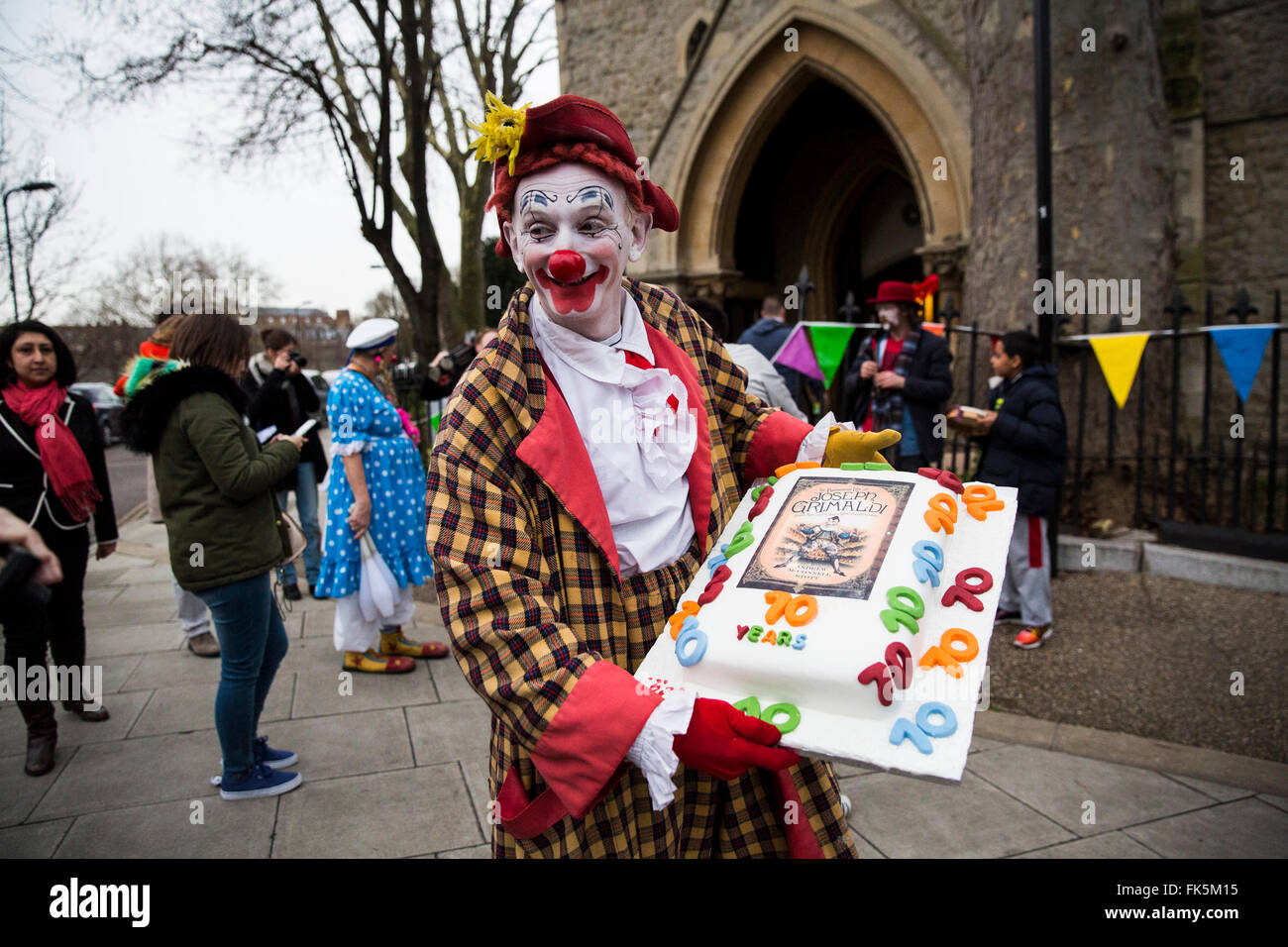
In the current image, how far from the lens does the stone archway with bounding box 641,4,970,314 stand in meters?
9.18

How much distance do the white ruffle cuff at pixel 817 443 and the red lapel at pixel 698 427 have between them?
11.0 inches

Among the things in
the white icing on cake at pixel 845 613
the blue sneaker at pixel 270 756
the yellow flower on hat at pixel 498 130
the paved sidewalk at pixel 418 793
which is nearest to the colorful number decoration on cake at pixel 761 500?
the white icing on cake at pixel 845 613

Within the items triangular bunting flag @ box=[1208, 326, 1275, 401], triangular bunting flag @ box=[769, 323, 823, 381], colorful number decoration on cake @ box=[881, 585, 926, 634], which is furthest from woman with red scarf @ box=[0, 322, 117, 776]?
triangular bunting flag @ box=[1208, 326, 1275, 401]

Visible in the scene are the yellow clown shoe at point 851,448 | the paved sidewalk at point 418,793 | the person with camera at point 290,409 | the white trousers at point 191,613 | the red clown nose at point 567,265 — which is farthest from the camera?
the person with camera at point 290,409

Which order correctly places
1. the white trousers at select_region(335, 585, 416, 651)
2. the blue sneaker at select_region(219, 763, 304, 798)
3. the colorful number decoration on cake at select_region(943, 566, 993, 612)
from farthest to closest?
the white trousers at select_region(335, 585, 416, 651), the blue sneaker at select_region(219, 763, 304, 798), the colorful number decoration on cake at select_region(943, 566, 993, 612)

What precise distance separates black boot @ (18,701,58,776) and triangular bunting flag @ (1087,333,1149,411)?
6.17 metres

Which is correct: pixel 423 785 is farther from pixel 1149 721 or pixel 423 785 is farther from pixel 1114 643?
pixel 1114 643

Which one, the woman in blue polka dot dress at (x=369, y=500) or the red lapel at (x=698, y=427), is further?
the woman in blue polka dot dress at (x=369, y=500)

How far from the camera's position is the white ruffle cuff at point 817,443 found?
6.63 feet

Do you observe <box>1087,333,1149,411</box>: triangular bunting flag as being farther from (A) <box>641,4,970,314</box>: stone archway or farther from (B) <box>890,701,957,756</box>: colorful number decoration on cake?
(B) <box>890,701,957,756</box>: colorful number decoration on cake

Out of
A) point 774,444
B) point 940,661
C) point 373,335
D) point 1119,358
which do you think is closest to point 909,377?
point 1119,358

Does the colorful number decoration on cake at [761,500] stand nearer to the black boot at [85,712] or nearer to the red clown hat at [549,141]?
the red clown hat at [549,141]

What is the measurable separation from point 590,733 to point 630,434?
623 millimetres
